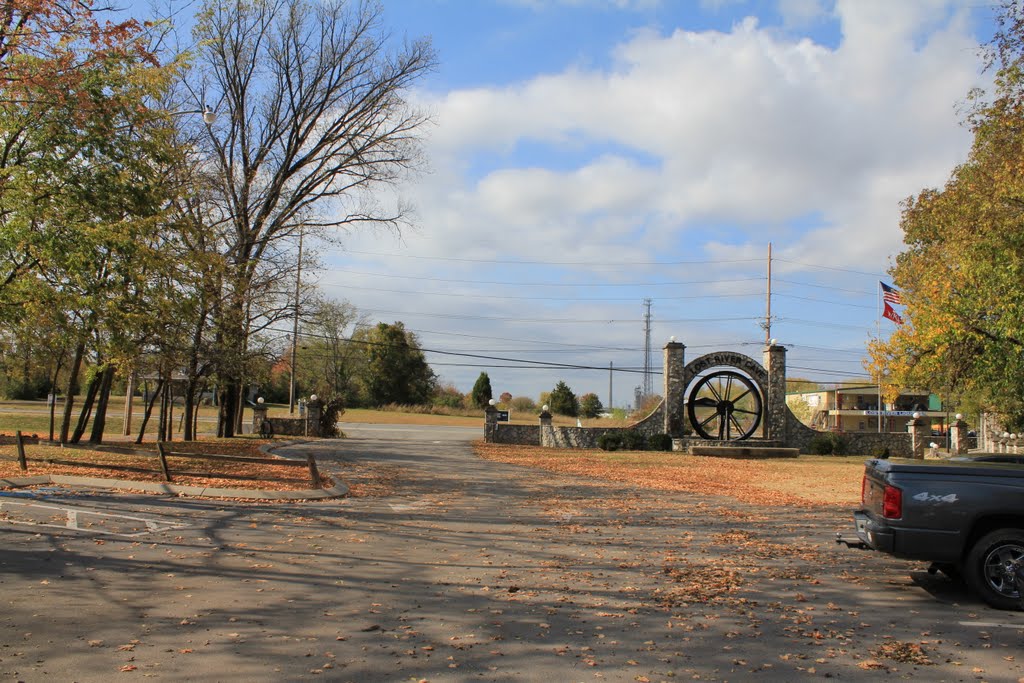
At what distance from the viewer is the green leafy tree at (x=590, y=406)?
7631cm

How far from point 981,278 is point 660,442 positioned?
1828 cm

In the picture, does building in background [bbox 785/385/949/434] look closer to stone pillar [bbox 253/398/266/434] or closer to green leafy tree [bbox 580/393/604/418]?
green leafy tree [bbox 580/393/604/418]

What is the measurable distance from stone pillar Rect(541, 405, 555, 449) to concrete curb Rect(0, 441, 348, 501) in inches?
933

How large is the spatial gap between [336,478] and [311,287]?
51.8ft

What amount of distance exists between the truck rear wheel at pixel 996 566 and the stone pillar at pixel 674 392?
2963 cm

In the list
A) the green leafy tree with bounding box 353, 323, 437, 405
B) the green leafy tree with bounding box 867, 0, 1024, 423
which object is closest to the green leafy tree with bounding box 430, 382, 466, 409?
the green leafy tree with bounding box 353, 323, 437, 405

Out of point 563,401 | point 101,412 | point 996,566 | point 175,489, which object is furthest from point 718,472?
point 563,401

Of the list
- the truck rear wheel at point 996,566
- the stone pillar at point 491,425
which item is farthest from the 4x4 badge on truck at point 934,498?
the stone pillar at point 491,425

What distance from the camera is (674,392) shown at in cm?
3747

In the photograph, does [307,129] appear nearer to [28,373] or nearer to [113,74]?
[28,373]

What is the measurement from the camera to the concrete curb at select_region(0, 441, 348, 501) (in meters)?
14.5

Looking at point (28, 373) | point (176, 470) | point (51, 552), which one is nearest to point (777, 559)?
point (51, 552)

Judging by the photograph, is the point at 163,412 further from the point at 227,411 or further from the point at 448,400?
the point at 448,400

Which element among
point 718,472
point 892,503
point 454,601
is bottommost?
point 718,472
